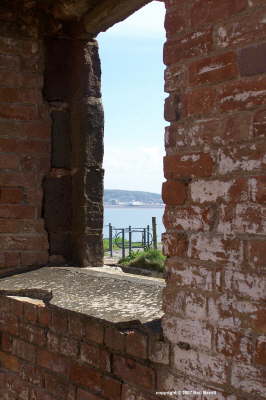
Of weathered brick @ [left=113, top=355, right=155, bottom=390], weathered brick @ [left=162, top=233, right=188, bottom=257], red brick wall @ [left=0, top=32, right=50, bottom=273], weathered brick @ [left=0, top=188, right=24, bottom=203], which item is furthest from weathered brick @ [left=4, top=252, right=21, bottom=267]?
weathered brick @ [left=162, top=233, right=188, bottom=257]

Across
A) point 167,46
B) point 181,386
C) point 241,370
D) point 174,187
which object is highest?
point 167,46

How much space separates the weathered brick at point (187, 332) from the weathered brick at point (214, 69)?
80cm

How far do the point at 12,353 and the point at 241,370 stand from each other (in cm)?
167

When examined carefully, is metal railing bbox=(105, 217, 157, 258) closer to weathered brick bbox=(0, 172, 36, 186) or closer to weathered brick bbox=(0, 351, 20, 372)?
weathered brick bbox=(0, 172, 36, 186)

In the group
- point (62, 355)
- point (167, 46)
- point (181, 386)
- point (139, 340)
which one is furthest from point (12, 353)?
point (167, 46)

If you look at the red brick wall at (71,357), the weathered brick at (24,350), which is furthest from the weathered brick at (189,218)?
the weathered brick at (24,350)

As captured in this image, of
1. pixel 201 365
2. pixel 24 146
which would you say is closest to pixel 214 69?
pixel 201 365

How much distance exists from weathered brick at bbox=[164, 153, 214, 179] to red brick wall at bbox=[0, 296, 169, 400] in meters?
0.60

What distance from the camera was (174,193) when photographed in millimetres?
1785

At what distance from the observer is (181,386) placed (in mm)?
1772

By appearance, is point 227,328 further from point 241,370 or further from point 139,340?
point 139,340

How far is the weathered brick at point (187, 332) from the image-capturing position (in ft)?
5.46

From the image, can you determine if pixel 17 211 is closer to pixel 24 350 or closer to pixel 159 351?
pixel 24 350

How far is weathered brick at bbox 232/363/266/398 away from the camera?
1.48m
